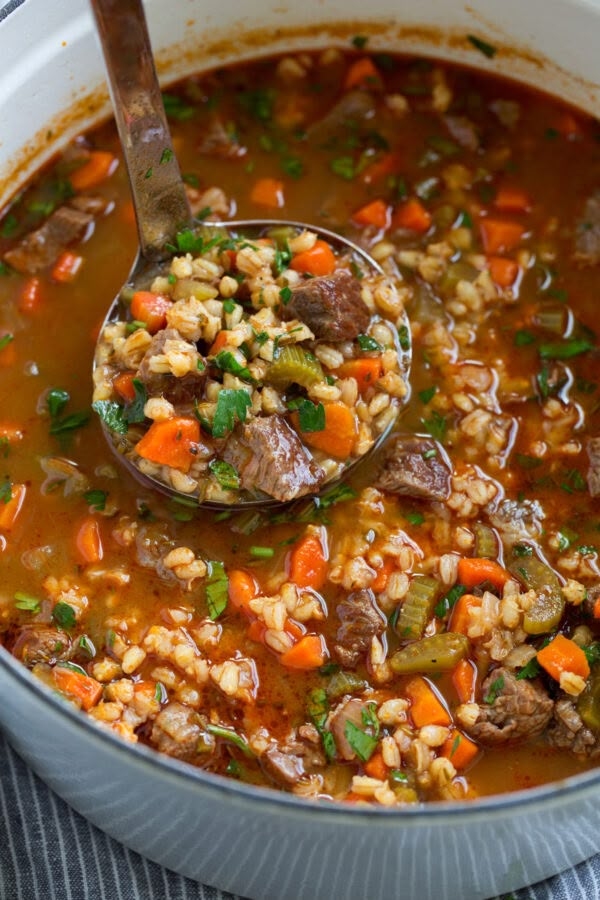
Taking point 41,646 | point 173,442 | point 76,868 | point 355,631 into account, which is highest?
point 173,442

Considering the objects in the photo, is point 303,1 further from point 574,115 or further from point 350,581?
point 350,581

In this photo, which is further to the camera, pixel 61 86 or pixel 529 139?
pixel 529 139

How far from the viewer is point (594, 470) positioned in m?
4.13

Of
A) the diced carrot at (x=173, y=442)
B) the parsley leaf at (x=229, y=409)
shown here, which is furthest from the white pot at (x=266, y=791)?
the parsley leaf at (x=229, y=409)

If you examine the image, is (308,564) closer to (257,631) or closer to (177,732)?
(257,631)

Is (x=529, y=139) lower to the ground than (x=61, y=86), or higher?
lower

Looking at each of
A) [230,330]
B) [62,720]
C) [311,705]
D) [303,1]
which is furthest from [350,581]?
[303,1]

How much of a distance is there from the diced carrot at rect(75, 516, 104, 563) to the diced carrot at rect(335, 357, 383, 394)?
1.05 m

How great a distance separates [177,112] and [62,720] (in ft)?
9.29

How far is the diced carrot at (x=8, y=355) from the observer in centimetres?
429

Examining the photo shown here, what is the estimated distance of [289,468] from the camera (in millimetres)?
3777

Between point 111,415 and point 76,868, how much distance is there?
1591 millimetres

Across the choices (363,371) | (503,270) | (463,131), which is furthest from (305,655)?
(463,131)

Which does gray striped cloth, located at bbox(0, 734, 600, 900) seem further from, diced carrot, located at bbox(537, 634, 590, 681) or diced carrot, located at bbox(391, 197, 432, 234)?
diced carrot, located at bbox(391, 197, 432, 234)
